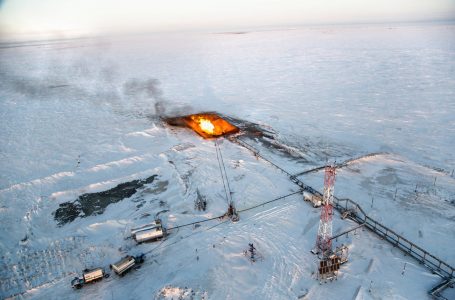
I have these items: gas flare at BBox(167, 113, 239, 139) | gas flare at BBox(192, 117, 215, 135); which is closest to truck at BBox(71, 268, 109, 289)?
gas flare at BBox(167, 113, 239, 139)

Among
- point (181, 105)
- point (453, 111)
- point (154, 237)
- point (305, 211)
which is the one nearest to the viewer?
point (154, 237)

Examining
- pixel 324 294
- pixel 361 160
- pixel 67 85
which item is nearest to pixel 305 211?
pixel 324 294

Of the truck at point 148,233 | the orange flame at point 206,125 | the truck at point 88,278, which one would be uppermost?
the orange flame at point 206,125

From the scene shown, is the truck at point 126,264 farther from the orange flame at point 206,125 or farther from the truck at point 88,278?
the orange flame at point 206,125

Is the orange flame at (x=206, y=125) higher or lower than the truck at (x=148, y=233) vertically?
higher

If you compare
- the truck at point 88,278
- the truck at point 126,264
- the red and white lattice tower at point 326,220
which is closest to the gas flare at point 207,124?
the truck at point 126,264

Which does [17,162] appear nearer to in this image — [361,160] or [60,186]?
[60,186]

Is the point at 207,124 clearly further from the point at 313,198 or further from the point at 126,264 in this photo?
the point at 126,264
